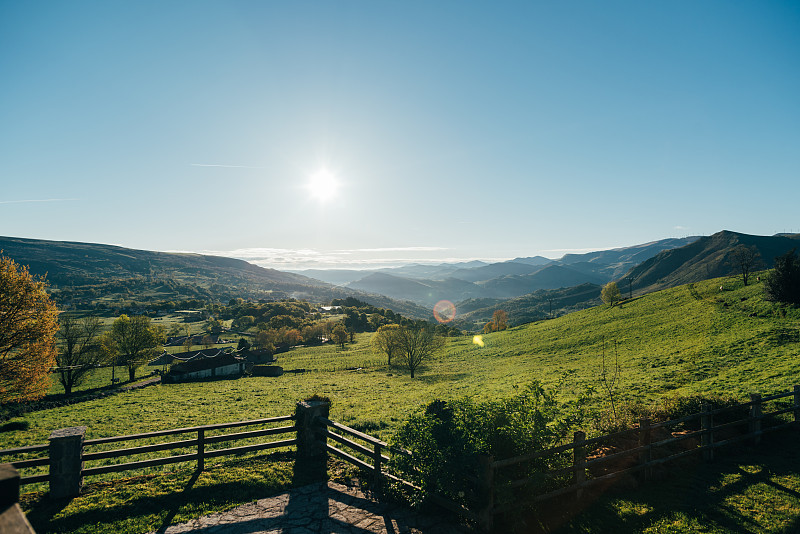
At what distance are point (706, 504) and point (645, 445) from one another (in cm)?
157

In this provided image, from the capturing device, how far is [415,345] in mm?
57406

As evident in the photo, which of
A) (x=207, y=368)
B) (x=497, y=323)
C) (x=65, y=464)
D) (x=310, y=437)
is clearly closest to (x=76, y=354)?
(x=207, y=368)

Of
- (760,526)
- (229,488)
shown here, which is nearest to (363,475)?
(229,488)

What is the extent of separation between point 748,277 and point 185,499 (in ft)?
263

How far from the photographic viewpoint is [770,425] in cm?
1277

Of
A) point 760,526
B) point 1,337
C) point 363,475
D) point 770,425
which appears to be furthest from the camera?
point 1,337

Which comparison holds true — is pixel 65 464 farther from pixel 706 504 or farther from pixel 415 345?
pixel 415 345

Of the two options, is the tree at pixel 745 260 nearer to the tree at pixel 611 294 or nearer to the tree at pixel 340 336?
the tree at pixel 611 294

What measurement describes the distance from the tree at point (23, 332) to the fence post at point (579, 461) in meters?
31.8

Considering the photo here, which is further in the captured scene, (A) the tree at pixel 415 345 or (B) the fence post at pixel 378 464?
(A) the tree at pixel 415 345

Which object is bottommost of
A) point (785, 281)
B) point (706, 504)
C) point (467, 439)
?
point (706, 504)

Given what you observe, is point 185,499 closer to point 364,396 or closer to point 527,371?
point 364,396

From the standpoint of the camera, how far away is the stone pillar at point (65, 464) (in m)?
9.48

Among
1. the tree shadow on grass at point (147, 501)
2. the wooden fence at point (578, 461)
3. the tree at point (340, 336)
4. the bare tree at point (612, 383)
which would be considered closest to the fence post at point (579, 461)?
the wooden fence at point (578, 461)
